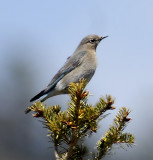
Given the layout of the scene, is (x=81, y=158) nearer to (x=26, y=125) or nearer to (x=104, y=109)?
(x=104, y=109)

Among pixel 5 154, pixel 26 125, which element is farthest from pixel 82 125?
pixel 26 125

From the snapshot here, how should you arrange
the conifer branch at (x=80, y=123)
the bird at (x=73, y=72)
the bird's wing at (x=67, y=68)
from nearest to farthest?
the conifer branch at (x=80, y=123), the bird at (x=73, y=72), the bird's wing at (x=67, y=68)

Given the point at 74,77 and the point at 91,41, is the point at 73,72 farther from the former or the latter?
the point at 91,41

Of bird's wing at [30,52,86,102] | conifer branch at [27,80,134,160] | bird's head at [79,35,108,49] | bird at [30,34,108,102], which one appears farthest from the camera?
bird's head at [79,35,108,49]

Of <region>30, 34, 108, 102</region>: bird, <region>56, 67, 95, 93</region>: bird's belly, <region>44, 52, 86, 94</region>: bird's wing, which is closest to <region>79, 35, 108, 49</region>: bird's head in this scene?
<region>30, 34, 108, 102</region>: bird

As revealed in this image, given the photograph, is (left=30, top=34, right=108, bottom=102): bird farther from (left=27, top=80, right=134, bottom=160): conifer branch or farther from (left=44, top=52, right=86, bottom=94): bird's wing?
(left=27, top=80, right=134, bottom=160): conifer branch

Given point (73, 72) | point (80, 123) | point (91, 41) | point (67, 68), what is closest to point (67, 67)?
point (67, 68)

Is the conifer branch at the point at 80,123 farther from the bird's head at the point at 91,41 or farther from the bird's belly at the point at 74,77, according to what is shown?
the bird's head at the point at 91,41

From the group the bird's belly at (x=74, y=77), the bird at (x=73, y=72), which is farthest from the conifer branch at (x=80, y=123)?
the bird's belly at (x=74, y=77)

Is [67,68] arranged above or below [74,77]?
above
